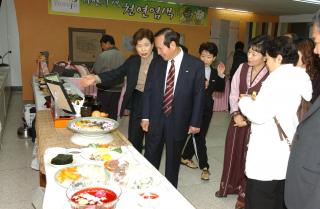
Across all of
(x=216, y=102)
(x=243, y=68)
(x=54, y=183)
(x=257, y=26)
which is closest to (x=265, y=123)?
(x=243, y=68)

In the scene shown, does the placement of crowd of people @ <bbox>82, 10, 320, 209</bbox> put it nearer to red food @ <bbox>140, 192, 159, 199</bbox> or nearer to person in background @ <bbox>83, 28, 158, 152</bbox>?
person in background @ <bbox>83, 28, 158, 152</bbox>

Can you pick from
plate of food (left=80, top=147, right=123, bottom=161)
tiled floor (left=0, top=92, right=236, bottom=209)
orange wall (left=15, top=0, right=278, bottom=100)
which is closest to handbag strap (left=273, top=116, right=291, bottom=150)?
plate of food (left=80, top=147, right=123, bottom=161)

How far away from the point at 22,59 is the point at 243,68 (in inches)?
216

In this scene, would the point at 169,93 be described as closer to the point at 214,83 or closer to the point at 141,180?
the point at 214,83

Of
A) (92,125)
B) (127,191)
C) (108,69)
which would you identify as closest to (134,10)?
(108,69)

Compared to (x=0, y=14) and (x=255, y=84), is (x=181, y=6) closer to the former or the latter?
(x=0, y=14)

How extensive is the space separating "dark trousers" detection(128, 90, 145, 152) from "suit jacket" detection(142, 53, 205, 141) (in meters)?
0.40

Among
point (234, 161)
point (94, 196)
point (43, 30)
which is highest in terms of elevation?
point (43, 30)

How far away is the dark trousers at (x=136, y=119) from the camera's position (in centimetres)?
276

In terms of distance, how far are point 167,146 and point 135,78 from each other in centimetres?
74

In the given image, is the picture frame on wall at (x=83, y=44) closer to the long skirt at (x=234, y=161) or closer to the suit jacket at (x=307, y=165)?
the long skirt at (x=234, y=161)

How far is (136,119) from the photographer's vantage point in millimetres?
2791

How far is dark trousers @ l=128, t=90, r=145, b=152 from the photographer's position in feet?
9.07

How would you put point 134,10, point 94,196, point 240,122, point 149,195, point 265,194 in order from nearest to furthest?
point 94,196
point 149,195
point 265,194
point 240,122
point 134,10
